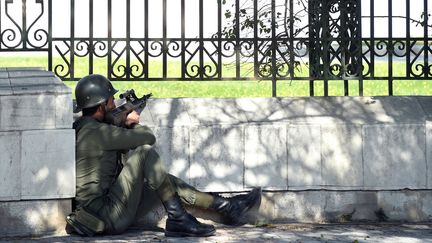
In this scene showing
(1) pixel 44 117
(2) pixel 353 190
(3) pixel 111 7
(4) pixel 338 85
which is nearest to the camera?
(1) pixel 44 117

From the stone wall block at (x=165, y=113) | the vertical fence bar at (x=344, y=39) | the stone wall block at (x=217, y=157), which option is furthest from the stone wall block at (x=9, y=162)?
A: the vertical fence bar at (x=344, y=39)

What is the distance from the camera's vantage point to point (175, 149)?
7.71 meters

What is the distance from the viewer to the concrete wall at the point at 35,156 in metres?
7.09

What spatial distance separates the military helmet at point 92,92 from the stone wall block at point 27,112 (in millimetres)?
391

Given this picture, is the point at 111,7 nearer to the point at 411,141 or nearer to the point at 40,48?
the point at 40,48

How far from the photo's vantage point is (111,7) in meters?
8.48

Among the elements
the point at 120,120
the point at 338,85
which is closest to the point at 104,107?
the point at 120,120

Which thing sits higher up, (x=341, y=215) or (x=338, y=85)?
(x=338, y=85)

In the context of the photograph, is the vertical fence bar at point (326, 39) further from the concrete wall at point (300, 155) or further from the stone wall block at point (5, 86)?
the stone wall block at point (5, 86)

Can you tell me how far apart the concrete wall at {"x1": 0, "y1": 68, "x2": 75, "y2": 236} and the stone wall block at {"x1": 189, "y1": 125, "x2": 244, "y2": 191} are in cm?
105

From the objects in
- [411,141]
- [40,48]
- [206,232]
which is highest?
[40,48]

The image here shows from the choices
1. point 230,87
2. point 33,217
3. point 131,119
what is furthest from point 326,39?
point 230,87

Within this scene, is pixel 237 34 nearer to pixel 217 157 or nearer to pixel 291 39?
pixel 291 39

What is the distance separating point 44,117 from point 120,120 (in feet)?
2.09
